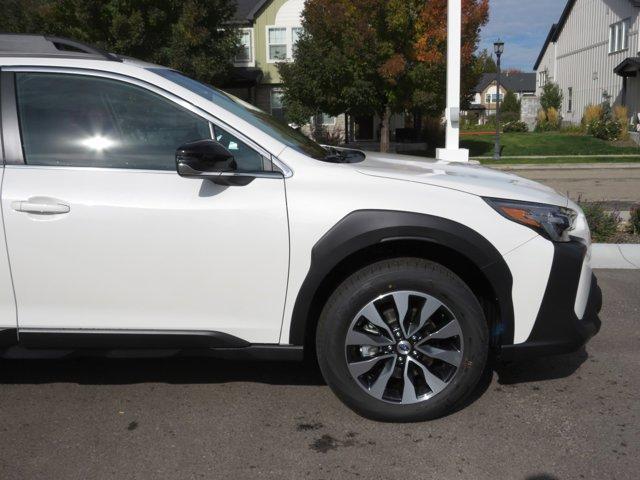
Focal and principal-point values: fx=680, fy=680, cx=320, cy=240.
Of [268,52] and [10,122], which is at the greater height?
Answer: [268,52]

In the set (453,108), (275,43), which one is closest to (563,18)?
(275,43)

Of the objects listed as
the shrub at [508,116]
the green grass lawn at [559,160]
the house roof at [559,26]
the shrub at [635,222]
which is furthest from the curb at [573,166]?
the shrub at [508,116]

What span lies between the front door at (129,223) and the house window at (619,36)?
103ft

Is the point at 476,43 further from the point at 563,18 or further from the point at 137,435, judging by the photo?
the point at 563,18

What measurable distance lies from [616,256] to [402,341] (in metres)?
4.57

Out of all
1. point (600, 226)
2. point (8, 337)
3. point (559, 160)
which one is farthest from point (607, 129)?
point (8, 337)

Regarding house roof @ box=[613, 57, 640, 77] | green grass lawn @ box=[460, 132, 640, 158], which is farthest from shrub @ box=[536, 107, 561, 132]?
green grass lawn @ box=[460, 132, 640, 158]

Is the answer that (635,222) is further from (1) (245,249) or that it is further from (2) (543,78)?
(2) (543,78)

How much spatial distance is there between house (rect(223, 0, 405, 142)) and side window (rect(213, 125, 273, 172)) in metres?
26.7

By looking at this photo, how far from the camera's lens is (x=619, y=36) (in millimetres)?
31359

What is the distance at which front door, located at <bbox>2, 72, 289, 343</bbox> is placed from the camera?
3.26 metres

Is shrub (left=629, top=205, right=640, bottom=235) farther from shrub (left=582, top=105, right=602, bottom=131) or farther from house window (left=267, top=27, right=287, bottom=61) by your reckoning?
house window (left=267, top=27, right=287, bottom=61)

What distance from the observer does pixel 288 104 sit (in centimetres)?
2472

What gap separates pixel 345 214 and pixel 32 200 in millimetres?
1504
